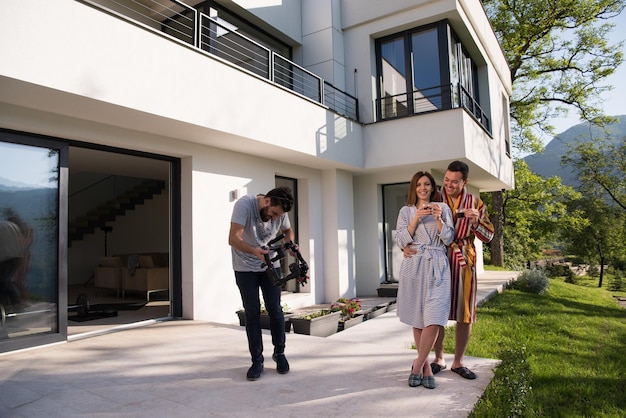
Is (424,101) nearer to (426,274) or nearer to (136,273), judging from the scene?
(426,274)

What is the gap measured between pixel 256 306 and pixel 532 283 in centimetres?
880

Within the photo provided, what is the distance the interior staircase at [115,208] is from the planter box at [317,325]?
7.12 meters

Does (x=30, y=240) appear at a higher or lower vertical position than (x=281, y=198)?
lower

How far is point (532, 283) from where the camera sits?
980cm

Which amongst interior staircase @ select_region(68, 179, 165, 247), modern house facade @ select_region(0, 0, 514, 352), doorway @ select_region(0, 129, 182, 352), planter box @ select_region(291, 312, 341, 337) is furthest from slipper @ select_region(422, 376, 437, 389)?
interior staircase @ select_region(68, 179, 165, 247)

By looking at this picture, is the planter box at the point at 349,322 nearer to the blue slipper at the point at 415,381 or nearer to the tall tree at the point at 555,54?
the blue slipper at the point at 415,381

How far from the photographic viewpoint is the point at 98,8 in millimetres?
3969

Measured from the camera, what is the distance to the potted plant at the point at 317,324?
5293mm

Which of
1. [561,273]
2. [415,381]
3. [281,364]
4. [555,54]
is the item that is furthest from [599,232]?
[281,364]

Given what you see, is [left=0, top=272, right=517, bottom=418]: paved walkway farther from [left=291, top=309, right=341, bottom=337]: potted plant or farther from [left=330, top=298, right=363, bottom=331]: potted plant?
[left=330, top=298, right=363, bottom=331]: potted plant

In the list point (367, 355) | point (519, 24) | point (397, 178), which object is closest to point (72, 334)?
point (367, 355)

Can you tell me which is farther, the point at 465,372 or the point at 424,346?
the point at 465,372

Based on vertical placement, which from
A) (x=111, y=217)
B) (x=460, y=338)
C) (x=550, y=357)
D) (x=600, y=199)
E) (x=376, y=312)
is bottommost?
(x=550, y=357)

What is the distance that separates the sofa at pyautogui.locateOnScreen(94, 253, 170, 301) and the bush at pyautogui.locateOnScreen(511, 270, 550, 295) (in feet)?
26.9
